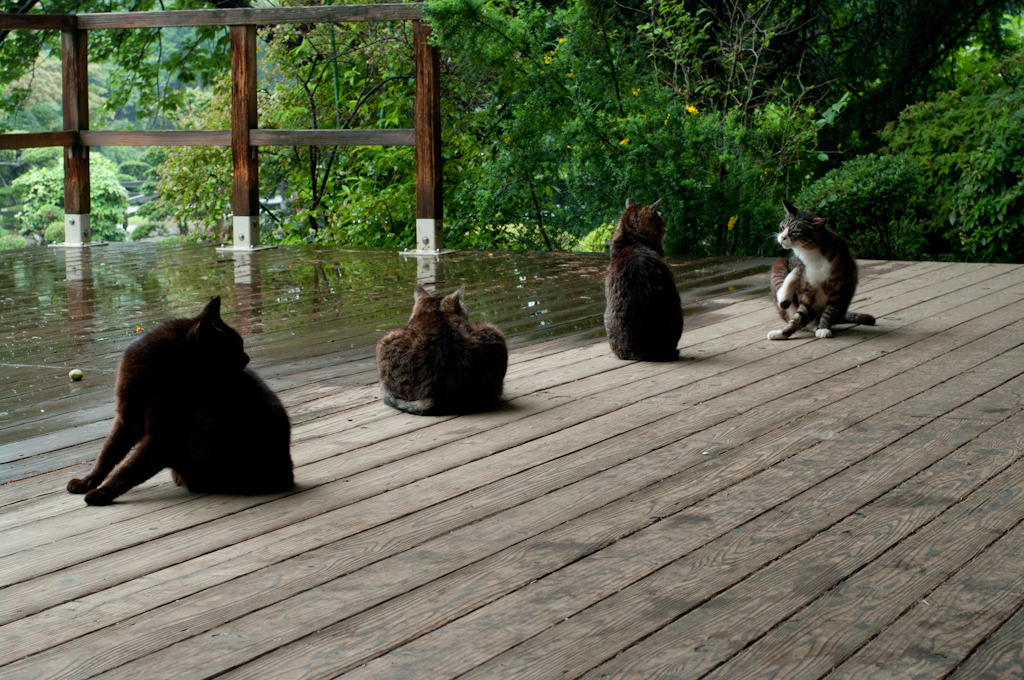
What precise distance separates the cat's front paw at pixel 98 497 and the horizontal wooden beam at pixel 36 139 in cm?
667

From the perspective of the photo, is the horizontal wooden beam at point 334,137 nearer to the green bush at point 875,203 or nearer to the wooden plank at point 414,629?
the green bush at point 875,203

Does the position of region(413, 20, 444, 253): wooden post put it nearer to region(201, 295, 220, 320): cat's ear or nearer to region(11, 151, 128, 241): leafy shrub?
region(201, 295, 220, 320): cat's ear

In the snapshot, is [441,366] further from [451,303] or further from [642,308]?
[642,308]

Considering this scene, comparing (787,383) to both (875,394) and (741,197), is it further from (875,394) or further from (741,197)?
(741,197)

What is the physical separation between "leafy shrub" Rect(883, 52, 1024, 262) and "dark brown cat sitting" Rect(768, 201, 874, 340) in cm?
416

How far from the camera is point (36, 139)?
9242 millimetres

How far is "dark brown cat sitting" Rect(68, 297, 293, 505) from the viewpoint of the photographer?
308 cm

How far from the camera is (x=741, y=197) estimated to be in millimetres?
9422

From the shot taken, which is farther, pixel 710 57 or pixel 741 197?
pixel 710 57

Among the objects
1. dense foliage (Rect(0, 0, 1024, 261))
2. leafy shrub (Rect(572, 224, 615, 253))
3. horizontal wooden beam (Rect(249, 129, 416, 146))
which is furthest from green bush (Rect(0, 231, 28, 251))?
leafy shrub (Rect(572, 224, 615, 253))

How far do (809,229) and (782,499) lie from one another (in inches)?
111

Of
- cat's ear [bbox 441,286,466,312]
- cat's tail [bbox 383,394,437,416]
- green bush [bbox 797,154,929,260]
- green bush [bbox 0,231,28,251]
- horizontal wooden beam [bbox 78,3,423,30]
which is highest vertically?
horizontal wooden beam [bbox 78,3,423,30]

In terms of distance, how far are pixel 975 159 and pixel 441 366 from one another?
269 inches

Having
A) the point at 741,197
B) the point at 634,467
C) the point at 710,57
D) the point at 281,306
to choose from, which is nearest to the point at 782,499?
the point at 634,467
